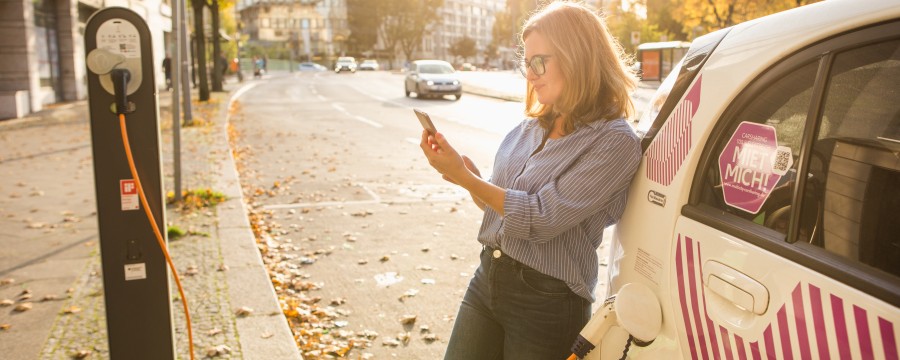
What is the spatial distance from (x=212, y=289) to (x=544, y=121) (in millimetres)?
3462

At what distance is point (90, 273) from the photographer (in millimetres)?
5555

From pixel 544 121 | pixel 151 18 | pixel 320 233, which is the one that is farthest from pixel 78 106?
pixel 544 121

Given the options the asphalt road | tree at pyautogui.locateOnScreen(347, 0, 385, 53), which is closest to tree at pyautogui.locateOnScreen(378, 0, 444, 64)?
tree at pyautogui.locateOnScreen(347, 0, 385, 53)

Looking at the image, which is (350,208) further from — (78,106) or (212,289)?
(78,106)

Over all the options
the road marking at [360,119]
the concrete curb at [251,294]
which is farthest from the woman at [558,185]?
the road marking at [360,119]

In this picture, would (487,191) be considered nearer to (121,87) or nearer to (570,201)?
(570,201)

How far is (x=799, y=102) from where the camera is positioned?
5.32 ft

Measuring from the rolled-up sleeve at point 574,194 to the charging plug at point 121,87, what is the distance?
1557mm

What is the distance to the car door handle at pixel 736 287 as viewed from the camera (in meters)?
1.53

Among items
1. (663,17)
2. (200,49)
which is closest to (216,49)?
(200,49)

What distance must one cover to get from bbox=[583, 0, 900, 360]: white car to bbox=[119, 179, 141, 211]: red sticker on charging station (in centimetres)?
190

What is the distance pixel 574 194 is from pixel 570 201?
0.02 m

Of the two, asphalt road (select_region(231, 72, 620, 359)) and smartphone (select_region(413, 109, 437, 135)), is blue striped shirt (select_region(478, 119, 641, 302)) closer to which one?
smartphone (select_region(413, 109, 437, 135))

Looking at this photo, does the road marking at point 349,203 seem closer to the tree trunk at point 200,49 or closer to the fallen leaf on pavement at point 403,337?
the fallen leaf on pavement at point 403,337
